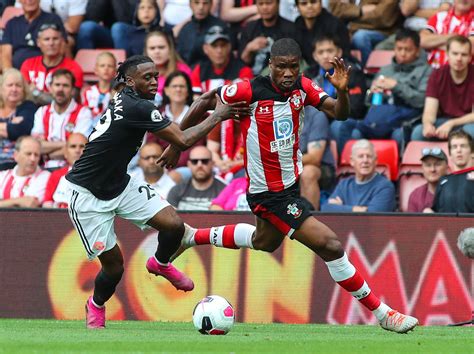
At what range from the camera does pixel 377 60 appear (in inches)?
610

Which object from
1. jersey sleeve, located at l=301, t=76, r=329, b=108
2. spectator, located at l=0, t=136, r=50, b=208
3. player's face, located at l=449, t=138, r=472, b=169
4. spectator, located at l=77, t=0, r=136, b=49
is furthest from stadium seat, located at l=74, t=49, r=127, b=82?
jersey sleeve, located at l=301, t=76, r=329, b=108

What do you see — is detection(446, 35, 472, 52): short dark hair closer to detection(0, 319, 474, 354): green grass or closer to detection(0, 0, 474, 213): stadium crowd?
detection(0, 0, 474, 213): stadium crowd

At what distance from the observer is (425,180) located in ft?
45.7

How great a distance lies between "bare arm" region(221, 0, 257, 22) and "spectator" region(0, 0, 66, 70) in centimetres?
228

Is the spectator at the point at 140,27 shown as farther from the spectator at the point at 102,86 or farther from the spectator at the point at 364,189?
the spectator at the point at 364,189

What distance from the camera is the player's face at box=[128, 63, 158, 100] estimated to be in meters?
9.48

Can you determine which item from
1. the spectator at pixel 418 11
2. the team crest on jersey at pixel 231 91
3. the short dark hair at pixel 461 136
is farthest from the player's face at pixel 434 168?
the team crest on jersey at pixel 231 91

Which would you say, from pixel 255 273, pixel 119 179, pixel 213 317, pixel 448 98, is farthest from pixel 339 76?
pixel 448 98

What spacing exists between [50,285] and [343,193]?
11.9ft

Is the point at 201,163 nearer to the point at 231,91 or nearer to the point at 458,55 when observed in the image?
the point at 458,55

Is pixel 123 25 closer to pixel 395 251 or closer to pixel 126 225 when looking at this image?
pixel 126 225

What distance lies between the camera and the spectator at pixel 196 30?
15641 millimetres

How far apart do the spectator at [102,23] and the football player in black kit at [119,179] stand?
6669 mm

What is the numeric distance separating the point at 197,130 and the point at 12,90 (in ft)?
21.7
